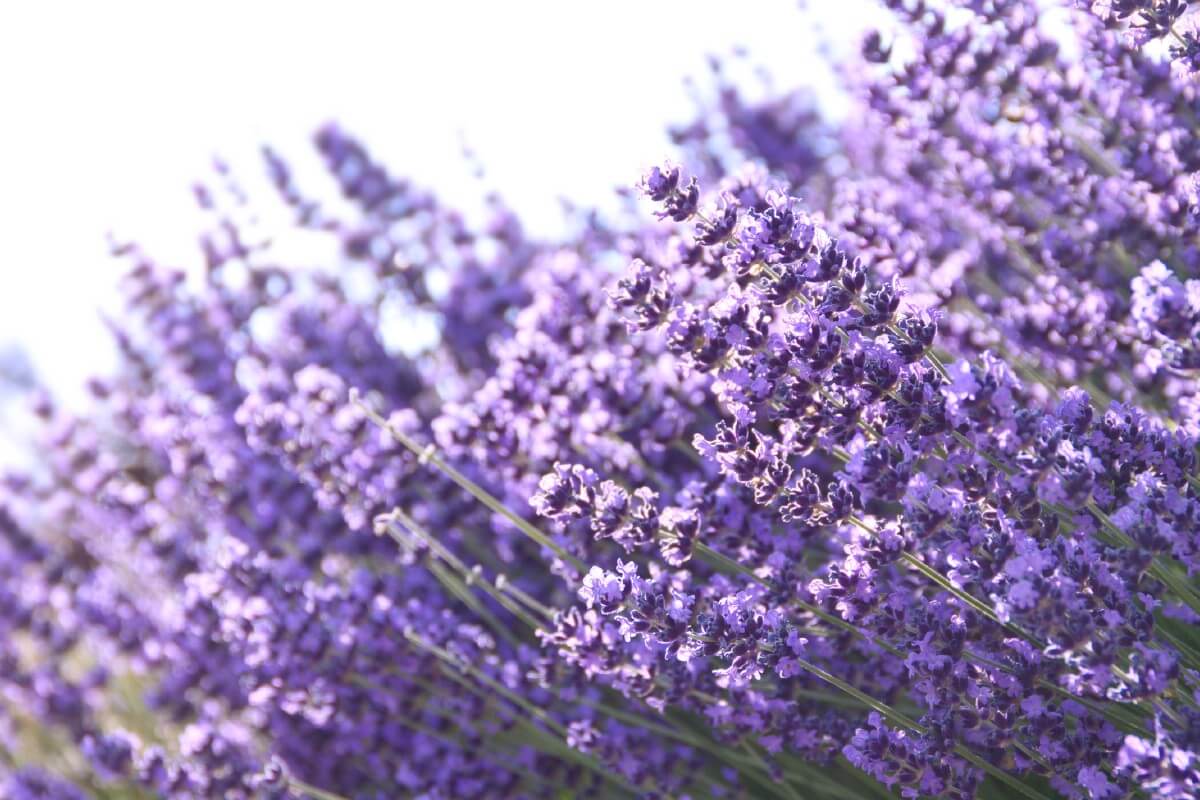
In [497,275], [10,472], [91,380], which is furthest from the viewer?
[10,472]

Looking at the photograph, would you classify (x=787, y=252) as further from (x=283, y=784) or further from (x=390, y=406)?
(x=390, y=406)

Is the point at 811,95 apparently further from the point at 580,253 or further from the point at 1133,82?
the point at 1133,82

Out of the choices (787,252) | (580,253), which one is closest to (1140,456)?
(787,252)

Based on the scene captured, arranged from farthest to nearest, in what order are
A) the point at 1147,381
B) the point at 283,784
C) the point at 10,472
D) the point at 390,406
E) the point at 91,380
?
the point at 10,472, the point at 91,380, the point at 390,406, the point at 283,784, the point at 1147,381

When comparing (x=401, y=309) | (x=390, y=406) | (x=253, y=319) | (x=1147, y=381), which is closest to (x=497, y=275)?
(x=401, y=309)

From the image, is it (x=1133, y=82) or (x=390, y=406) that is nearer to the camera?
(x=1133, y=82)

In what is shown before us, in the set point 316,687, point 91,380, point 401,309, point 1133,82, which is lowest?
point 316,687

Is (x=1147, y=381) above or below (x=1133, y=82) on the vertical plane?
below
